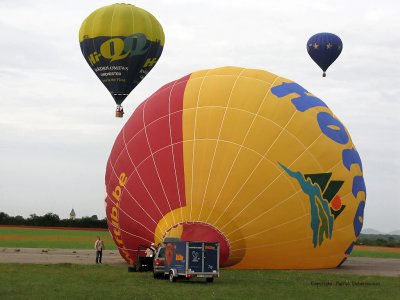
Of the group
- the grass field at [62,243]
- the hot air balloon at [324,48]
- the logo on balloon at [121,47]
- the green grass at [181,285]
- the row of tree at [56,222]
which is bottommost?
the green grass at [181,285]

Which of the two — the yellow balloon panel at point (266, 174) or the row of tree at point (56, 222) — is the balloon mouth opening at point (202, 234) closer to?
the yellow balloon panel at point (266, 174)

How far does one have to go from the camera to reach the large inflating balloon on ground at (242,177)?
21188mm

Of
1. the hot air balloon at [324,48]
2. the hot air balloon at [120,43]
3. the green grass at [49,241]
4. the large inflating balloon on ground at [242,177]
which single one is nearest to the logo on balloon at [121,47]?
the hot air balloon at [120,43]

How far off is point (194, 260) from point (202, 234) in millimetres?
2281

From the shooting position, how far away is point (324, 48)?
44.6 m

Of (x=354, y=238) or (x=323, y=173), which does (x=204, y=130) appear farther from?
(x=354, y=238)

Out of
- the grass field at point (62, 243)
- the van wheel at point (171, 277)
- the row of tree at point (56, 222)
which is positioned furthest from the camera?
the row of tree at point (56, 222)

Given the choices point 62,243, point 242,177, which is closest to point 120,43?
point 62,243

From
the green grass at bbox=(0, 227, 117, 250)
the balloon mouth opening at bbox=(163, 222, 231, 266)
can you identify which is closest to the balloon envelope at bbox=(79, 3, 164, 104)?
the green grass at bbox=(0, 227, 117, 250)

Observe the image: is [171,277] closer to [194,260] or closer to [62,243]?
[194,260]

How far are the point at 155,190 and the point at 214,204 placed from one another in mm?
1975

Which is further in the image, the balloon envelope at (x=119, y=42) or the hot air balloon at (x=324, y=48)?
the hot air balloon at (x=324, y=48)

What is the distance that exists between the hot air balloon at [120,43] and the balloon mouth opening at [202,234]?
15.2 m

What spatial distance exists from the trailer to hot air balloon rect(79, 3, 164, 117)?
55.9 ft
